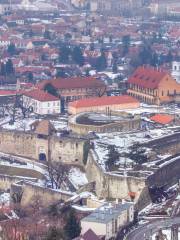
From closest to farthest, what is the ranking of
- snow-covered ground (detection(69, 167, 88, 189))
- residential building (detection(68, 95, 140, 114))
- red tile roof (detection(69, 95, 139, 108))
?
snow-covered ground (detection(69, 167, 88, 189)), residential building (detection(68, 95, 140, 114)), red tile roof (detection(69, 95, 139, 108))

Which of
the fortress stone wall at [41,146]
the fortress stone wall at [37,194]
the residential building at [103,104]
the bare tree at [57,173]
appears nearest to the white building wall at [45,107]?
the residential building at [103,104]

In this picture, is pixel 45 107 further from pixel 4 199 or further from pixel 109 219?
pixel 109 219

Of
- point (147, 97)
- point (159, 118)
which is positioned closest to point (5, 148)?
point (159, 118)

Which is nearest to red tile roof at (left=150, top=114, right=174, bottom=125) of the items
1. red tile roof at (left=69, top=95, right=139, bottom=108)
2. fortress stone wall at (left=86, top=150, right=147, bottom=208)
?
red tile roof at (left=69, top=95, right=139, bottom=108)

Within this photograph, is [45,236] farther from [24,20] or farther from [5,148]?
[24,20]

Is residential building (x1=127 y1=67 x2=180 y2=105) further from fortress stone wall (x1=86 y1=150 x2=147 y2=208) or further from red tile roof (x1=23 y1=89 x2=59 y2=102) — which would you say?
fortress stone wall (x1=86 y1=150 x2=147 y2=208)

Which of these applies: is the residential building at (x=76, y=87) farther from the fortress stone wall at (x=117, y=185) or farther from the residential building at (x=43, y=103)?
the fortress stone wall at (x=117, y=185)
